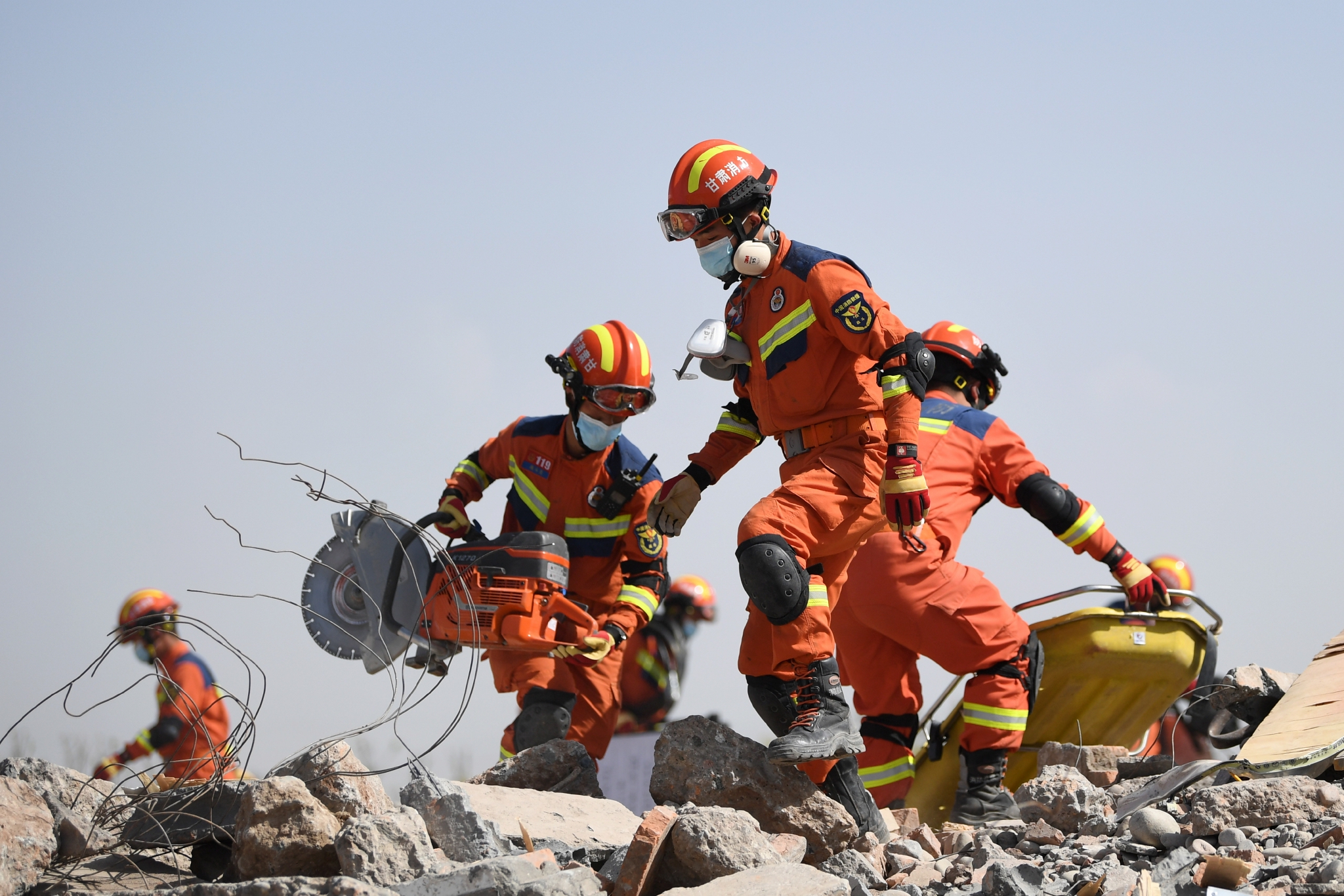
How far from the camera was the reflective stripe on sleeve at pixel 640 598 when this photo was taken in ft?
20.5

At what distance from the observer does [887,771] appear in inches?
217

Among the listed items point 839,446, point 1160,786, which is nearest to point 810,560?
point 839,446

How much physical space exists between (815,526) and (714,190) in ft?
4.27

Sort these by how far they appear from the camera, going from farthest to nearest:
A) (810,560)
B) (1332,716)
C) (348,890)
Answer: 1. (1332,716)
2. (810,560)
3. (348,890)

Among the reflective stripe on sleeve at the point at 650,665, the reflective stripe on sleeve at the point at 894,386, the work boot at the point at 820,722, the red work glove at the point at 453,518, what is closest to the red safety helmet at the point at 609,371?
the red work glove at the point at 453,518

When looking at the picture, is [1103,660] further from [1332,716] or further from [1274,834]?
[1274,834]

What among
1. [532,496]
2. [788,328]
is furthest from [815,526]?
[532,496]

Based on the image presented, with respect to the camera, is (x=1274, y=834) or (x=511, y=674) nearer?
(x=1274, y=834)

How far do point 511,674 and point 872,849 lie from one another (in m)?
2.87

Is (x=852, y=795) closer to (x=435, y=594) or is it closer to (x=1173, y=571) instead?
(x=435, y=594)

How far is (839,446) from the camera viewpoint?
14.2ft

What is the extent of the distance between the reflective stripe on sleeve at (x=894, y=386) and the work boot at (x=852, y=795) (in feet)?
3.95

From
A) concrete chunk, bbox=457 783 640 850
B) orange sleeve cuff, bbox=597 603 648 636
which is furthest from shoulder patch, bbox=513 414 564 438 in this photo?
concrete chunk, bbox=457 783 640 850

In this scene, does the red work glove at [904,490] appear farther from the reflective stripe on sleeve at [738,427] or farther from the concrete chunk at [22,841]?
the concrete chunk at [22,841]
